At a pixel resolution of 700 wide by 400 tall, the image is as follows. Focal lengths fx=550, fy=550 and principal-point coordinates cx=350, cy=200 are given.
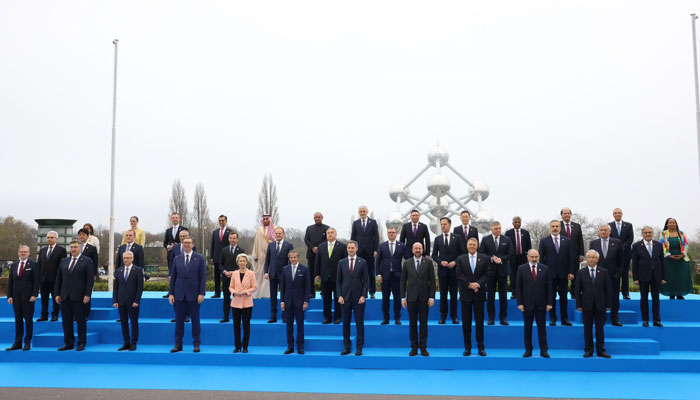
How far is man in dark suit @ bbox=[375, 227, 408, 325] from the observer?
10.3 meters

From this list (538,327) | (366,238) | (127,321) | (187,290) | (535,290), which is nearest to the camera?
(535,290)

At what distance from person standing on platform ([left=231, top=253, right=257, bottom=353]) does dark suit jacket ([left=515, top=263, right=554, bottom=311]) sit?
4.53 meters

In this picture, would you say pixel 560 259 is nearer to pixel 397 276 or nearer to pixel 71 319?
pixel 397 276

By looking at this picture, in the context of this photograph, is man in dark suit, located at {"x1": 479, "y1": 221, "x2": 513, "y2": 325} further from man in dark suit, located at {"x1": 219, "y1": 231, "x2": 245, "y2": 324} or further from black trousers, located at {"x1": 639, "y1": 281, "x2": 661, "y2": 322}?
man in dark suit, located at {"x1": 219, "y1": 231, "x2": 245, "y2": 324}

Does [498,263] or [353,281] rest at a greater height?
[498,263]

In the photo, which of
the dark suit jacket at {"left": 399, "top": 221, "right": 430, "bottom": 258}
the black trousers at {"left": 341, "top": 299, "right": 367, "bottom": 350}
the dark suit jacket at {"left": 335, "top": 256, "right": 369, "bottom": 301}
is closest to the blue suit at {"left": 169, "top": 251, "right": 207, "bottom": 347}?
the dark suit jacket at {"left": 335, "top": 256, "right": 369, "bottom": 301}

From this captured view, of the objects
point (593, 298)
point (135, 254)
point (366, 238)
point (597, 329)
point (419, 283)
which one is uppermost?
point (366, 238)

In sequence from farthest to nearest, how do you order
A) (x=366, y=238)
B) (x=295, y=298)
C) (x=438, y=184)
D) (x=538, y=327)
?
(x=438, y=184)
(x=366, y=238)
(x=295, y=298)
(x=538, y=327)

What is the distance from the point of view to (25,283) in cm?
1016

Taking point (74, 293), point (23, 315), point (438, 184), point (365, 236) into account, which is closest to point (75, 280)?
point (74, 293)

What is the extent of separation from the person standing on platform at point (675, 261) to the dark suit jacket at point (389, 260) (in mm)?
5151

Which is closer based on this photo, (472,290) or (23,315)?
(472,290)

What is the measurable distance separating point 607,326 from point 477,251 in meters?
2.63

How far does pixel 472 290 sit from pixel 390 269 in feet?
5.70
